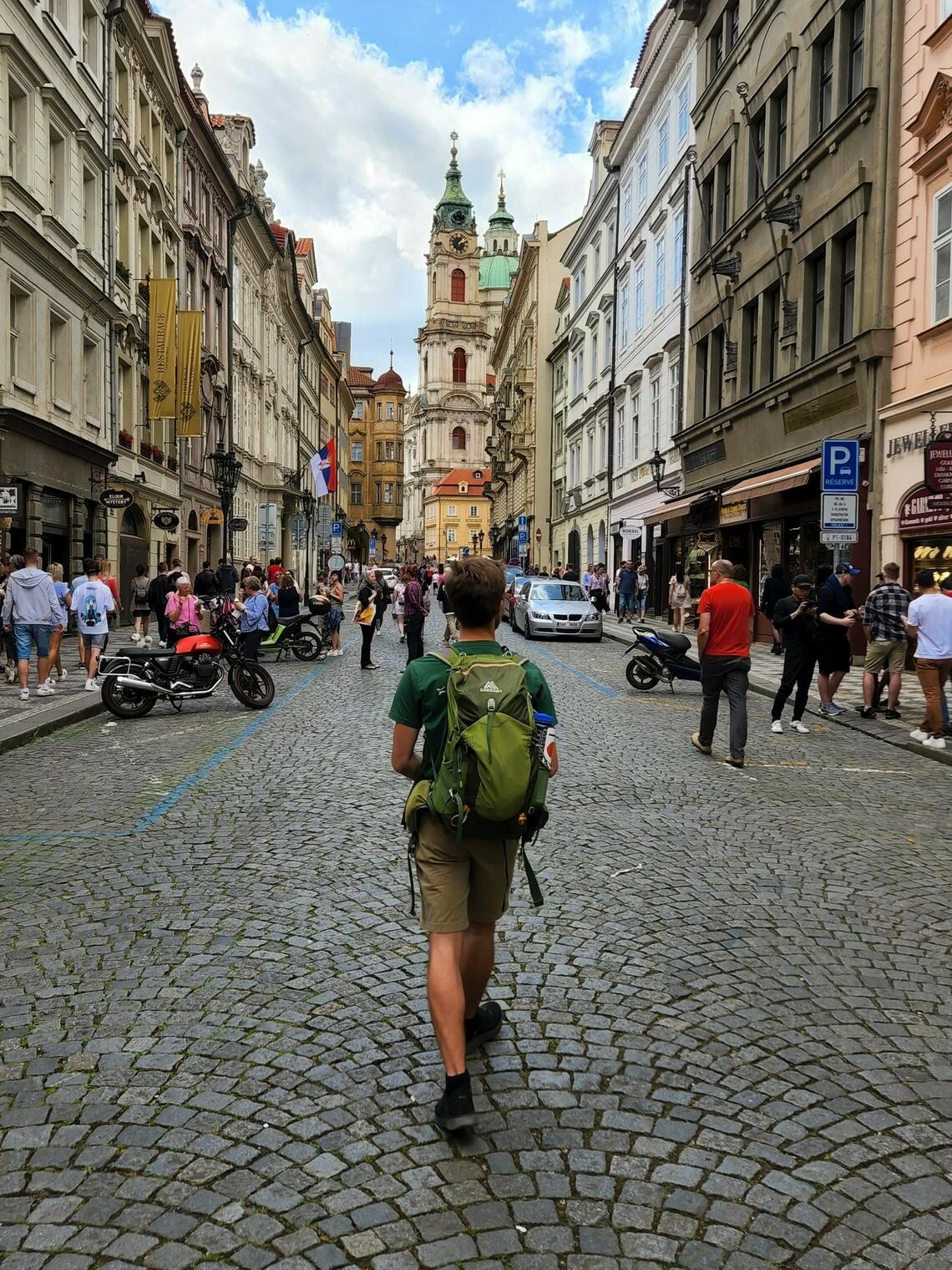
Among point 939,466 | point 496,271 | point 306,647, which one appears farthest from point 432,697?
point 496,271

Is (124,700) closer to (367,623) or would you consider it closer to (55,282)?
(367,623)

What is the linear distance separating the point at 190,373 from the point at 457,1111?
29.5m

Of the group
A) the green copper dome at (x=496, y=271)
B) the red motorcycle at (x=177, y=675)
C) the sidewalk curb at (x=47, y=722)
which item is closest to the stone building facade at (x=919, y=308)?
the red motorcycle at (x=177, y=675)

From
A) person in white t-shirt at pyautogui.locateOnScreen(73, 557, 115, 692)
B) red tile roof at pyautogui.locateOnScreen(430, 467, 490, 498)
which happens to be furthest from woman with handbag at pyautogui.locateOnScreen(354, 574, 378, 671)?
red tile roof at pyautogui.locateOnScreen(430, 467, 490, 498)

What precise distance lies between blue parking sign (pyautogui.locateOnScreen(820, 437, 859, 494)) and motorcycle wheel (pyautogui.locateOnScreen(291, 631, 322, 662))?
10.7m

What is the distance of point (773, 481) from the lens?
21.2 meters

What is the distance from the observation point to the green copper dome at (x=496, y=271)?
13738 centimetres

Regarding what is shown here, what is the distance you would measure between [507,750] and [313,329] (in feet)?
230

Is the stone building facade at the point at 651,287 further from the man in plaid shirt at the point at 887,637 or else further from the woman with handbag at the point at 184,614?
the man in plaid shirt at the point at 887,637

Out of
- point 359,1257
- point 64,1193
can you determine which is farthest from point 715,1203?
point 64,1193

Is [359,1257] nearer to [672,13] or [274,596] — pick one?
[274,596]

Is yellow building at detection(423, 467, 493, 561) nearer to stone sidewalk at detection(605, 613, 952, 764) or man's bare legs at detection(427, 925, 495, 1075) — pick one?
stone sidewalk at detection(605, 613, 952, 764)

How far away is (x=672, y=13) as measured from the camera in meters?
30.8

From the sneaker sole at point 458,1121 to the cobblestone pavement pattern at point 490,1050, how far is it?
2.1 inches
